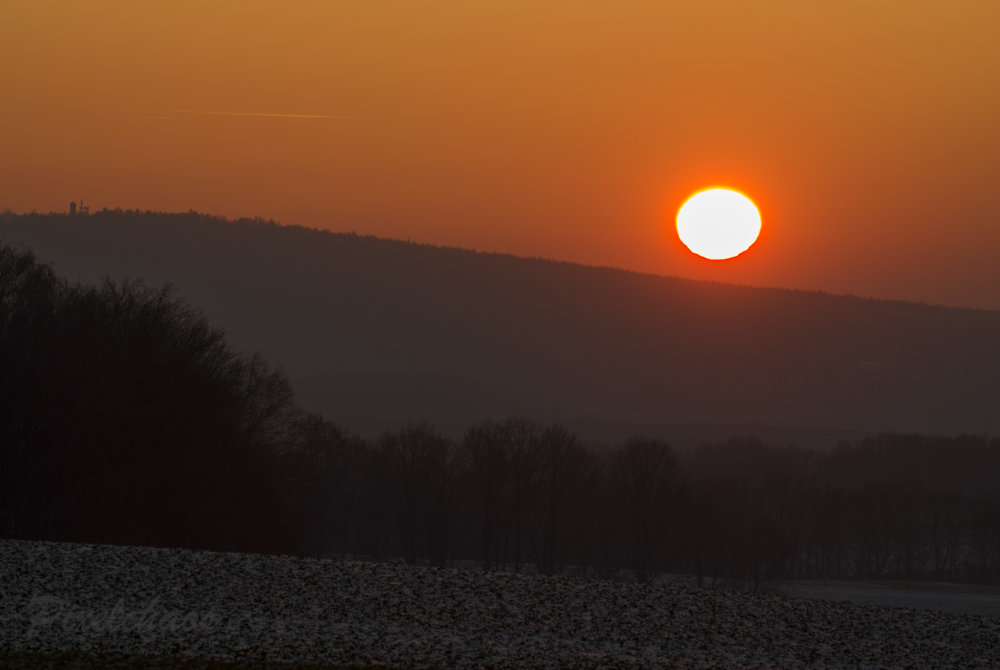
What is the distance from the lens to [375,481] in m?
98.8

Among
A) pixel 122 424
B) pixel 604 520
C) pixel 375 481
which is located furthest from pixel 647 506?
pixel 122 424

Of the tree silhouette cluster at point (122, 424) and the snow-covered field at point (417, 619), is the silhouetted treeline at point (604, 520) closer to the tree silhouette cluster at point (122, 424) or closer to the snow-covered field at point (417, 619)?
the tree silhouette cluster at point (122, 424)

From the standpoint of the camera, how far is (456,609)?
2631cm

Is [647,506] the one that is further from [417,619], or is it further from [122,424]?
[417,619]

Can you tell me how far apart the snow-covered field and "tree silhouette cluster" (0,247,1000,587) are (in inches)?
602

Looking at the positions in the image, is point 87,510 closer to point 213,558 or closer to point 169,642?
point 213,558


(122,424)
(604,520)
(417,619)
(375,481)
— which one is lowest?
(417,619)

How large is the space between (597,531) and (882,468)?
8050 centimetres

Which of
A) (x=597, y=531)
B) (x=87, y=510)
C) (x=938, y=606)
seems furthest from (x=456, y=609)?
(x=597, y=531)

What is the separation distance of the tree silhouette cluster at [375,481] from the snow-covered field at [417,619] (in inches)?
602

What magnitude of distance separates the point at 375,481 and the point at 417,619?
74.0 m

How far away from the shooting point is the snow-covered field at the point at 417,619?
2258cm

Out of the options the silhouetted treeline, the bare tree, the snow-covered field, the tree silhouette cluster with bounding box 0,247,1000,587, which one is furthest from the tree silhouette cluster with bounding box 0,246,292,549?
the bare tree

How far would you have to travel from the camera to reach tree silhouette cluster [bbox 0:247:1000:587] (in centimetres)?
4394
